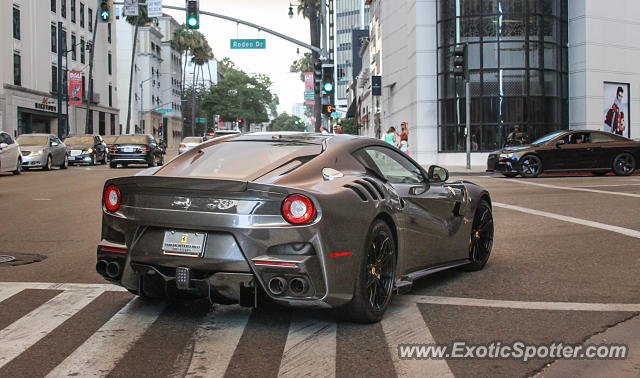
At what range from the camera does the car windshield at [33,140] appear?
28.5 metres

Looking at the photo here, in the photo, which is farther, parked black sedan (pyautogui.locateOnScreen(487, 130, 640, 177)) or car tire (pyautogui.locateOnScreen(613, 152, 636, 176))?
car tire (pyautogui.locateOnScreen(613, 152, 636, 176))

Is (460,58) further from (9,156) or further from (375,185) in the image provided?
(375,185)

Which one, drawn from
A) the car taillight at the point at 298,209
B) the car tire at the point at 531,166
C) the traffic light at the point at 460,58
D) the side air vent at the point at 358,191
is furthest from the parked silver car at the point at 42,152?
the car taillight at the point at 298,209

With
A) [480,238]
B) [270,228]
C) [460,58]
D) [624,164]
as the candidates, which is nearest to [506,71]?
[460,58]

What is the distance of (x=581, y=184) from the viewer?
58.1 ft

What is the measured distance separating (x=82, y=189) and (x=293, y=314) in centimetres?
1376

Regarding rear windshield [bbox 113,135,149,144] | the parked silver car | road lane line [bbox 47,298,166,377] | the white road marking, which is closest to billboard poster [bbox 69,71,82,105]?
the parked silver car

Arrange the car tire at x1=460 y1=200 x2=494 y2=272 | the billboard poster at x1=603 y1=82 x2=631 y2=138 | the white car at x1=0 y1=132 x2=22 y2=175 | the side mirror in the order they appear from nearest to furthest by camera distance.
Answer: the side mirror → the car tire at x1=460 y1=200 x2=494 y2=272 → the white car at x1=0 y1=132 x2=22 y2=175 → the billboard poster at x1=603 y1=82 x2=631 y2=138

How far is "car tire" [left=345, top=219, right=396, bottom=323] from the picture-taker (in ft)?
14.9

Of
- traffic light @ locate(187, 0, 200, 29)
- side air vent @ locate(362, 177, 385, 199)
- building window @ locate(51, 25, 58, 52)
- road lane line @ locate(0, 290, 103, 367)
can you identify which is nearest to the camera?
road lane line @ locate(0, 290, 103, 367)

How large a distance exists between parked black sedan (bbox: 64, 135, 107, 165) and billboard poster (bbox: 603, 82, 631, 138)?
24.9 metres

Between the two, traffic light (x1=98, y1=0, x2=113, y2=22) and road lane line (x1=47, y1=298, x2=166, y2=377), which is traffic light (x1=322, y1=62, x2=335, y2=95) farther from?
road lane line (x1=47, y1=298, x2=166, y2=377)

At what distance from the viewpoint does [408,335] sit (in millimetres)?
4457

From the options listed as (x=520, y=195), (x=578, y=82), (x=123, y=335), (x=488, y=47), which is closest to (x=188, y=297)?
(x=123, y=335)
